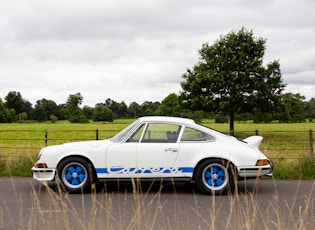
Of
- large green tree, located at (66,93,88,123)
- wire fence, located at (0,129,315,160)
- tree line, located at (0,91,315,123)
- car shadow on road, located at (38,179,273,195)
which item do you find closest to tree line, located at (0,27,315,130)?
wire fence, located at (0,129,315,160)

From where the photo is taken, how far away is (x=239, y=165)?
7758 mm

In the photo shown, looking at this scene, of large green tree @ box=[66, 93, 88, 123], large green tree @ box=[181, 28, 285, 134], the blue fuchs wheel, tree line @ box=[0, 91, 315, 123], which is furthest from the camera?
large green tree @ box=[66, 93, 88, 123]

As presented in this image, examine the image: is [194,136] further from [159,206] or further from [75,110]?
[75,110]

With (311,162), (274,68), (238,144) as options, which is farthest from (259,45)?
(238,144)

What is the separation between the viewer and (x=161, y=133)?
26.3 feet

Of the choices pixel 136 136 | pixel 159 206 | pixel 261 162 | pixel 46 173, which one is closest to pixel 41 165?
pixel 46 173

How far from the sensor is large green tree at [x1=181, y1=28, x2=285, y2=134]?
36.0 metres

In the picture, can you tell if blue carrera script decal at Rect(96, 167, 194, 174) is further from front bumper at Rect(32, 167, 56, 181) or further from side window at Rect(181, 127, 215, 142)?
front bumper at Rect(32, 167, 56, 181)

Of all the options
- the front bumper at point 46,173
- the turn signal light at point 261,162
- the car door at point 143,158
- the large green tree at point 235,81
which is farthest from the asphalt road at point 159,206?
the large green tree at point 235,81

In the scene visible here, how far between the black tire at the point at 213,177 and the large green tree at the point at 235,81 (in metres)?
27.5

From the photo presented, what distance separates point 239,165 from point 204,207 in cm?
139

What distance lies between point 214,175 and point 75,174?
2531 mm

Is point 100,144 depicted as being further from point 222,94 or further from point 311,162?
point 222,94

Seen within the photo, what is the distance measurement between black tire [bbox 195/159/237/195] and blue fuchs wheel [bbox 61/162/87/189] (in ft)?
6.87
